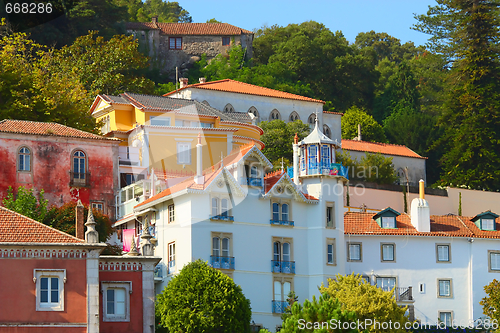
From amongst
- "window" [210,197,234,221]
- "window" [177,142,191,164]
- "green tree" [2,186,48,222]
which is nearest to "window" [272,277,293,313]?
"window" [210,197,234,221]

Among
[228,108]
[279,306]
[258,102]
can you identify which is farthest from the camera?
[258,102]

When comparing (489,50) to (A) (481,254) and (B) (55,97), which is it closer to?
(A) (481,254)

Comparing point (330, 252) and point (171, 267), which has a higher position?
point (330, 252)

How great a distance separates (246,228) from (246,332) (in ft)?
29.1

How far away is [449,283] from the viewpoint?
175 feet

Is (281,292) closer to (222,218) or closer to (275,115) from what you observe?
(222,218)

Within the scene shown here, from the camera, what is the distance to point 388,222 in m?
54.1

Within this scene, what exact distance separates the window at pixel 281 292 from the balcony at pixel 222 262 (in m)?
2.75

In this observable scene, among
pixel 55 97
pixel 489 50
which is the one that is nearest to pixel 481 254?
pixel 55 97

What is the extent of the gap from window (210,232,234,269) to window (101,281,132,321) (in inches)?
382

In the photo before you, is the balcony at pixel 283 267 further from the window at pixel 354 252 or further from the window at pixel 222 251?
the window at pixel 354 252

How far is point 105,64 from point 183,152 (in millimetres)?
21321

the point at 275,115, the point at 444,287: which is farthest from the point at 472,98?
the point at 444,287

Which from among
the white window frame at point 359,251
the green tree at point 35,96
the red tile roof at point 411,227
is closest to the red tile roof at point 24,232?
the white window frame at point 359,251
